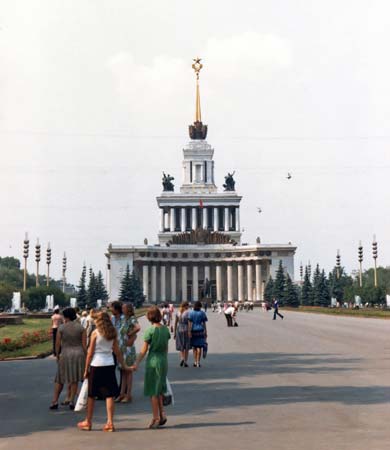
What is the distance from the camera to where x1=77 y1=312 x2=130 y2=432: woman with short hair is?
11.4 meters

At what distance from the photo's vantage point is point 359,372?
18.9 metres

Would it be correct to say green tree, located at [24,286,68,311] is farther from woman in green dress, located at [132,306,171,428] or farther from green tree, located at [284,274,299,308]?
woman in green dress, located at [132,306,171,428]

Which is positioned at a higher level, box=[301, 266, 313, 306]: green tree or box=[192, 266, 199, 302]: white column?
box=[192, 266, 199, 302]: white column

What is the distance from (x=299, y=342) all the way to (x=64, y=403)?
61.2ft

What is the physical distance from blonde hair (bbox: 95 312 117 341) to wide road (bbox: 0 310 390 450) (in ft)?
4.49

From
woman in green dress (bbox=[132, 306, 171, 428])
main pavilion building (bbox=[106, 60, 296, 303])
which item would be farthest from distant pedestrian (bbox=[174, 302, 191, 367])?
main pavilion building (bbox=[106, 60, 296, 303])

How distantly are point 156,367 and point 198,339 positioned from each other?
958 centimetres

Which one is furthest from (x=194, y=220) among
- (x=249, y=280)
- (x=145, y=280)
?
(x=145, y=280)

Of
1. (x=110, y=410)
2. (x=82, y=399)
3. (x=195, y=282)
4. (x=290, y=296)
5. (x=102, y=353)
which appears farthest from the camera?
(x=195, y=282)

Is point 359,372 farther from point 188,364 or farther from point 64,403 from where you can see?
point 64,403

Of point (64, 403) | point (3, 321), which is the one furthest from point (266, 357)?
point (3, 321)

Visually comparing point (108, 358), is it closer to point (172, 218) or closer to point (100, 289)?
point (100, 289)

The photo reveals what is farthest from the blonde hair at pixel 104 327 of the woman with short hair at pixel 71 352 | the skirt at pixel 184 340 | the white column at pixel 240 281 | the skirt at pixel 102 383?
the white column at pixel 240 281

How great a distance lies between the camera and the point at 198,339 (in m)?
21.3
